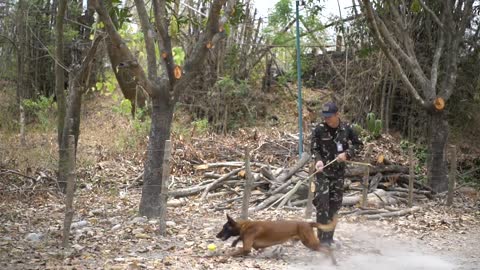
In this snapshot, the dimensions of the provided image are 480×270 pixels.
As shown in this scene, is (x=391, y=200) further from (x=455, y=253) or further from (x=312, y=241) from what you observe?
(x=312, y=241)

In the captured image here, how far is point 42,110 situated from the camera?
1800 centimetres

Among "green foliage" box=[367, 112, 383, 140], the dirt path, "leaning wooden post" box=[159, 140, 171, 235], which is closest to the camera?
the dirt path

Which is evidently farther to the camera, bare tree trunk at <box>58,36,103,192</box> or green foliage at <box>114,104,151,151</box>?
green foliage at <box>114,104,151,151</box>

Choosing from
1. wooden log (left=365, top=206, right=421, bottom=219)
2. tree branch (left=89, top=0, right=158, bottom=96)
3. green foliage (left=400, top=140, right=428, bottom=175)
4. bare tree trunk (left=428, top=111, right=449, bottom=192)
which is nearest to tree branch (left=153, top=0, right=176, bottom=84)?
tree branch (left=89, top=0, right=158, bottom=96)

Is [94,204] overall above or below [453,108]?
below

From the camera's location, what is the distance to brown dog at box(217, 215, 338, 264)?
6.55 metres

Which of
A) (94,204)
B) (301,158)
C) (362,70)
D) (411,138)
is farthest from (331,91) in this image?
(94,204)

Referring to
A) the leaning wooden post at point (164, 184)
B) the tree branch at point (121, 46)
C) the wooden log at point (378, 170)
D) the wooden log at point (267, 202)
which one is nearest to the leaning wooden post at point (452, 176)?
the wooden log at point (378, 170)

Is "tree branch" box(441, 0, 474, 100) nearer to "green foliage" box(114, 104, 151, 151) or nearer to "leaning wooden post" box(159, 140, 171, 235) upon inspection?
"leaning wooden post" box(159, 140, 171, 235)

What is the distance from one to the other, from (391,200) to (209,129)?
24.8 feet

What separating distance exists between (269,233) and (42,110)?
13.5 meters

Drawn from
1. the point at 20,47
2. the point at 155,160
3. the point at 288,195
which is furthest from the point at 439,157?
the point at 20,47

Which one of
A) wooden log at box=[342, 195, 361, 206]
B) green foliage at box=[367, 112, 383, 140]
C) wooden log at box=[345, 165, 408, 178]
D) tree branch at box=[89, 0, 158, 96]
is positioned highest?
tree branch at box=[89, 0, 158, 96]

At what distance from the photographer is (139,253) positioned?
22.5 feet
